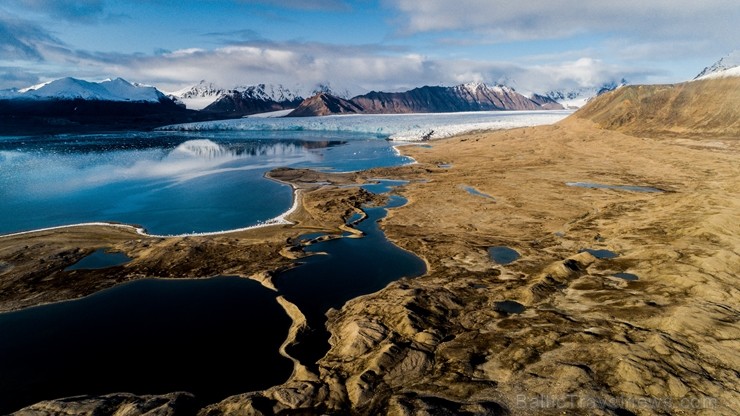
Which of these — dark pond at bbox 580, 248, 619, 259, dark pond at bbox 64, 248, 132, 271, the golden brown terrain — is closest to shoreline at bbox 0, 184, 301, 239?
the golden brown terrain

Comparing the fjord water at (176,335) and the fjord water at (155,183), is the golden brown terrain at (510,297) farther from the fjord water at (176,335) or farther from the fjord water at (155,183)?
the fjord water at (155,183)

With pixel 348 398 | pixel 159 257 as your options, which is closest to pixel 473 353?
pixel 348 398

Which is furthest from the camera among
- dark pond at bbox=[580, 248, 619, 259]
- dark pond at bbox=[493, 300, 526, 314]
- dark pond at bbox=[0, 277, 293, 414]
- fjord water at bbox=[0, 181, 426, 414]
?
dark pond at bbox=[580, 248, 619, 259]

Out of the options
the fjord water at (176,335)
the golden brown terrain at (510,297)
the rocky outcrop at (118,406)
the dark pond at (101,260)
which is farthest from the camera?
the dark pond at (101,260)

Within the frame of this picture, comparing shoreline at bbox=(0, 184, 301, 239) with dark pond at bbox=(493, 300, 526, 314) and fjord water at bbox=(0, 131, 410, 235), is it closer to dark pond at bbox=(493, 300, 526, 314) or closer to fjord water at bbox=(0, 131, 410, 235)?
fjord water at bbox=(0, 131, 410, 235)

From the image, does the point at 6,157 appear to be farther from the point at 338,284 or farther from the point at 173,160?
the point at 338,284

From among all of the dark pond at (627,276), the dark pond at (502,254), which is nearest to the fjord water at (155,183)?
the dark pond at (502,254)
